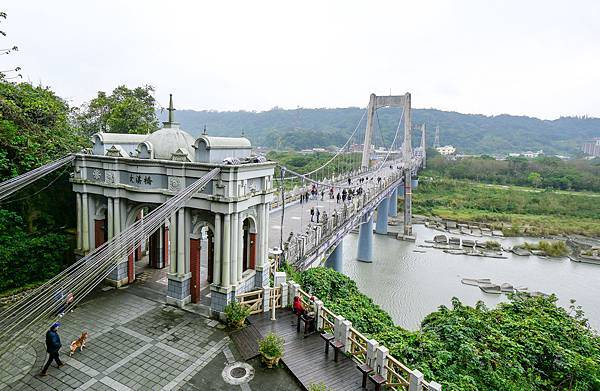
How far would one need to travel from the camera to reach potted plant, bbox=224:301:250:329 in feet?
39.7

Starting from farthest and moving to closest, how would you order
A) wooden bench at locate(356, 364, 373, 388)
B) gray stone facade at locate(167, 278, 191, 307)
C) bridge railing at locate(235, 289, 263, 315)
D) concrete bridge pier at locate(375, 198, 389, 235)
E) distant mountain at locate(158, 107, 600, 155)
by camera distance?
1. distant mountain at locate(158, 107, 600, 155)
2. concrete bridge pier at locate(375, 198, 389, 235)
3. gray stone facade at locate(167, 278, 191, 307)
4. bridge railing at locate(235, 289, 263, 315)
5. wooden bench at locate(356, 364, 373, 388)

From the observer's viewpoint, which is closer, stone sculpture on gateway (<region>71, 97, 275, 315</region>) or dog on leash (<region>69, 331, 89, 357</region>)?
dog on leash (<region>69, 331, 89, 357</region>)

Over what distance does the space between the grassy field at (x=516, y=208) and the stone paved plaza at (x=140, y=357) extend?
48.3 meters

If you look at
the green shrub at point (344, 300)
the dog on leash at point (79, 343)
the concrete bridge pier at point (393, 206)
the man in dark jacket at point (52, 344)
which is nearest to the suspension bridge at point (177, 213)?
the man in dark jacket at point (52, 344)

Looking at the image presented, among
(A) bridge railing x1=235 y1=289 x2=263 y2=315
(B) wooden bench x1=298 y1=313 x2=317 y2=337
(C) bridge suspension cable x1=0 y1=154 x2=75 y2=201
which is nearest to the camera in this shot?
(B) wooden bench x1=298 y1=313 x2=317 y2=337

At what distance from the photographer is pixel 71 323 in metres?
12.2

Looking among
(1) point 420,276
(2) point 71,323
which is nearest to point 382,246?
(1) point 420,276

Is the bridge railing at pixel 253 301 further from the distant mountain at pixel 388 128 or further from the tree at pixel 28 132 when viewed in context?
the distant mountain at pixel 388 128

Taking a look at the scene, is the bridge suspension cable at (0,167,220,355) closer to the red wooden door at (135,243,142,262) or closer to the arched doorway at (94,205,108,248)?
the arched doorway at (94,205,108,248)

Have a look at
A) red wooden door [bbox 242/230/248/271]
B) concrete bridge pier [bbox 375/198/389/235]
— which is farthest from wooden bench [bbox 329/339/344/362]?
concrete bridge pier [bbox 375/198/389/235]

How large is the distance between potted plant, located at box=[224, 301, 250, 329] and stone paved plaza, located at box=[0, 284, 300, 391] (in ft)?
1.30

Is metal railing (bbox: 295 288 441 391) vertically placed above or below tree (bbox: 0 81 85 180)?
below

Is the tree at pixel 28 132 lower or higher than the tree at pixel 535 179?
higher

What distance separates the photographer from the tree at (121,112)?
26.6 metres
